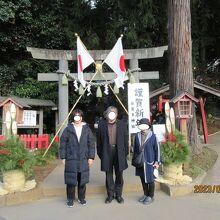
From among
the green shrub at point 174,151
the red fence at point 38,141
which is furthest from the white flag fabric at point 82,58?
the green shrub at point 174,151

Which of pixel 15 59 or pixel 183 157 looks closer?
pixel 183 157

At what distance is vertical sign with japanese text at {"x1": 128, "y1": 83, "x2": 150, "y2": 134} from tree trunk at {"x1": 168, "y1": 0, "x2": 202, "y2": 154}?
0.90 meters

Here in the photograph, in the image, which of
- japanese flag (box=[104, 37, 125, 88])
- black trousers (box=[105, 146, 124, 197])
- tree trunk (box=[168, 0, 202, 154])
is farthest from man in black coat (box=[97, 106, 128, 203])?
japanese flag (box=[104, 37, 125, 88])

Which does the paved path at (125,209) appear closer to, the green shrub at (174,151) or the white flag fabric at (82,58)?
the green shrub at (174,151)

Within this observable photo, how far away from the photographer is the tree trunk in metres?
11.1

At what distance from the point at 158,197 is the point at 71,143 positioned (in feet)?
6.53

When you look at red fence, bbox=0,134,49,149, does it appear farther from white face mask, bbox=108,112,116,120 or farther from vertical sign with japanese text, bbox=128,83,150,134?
white face mask, bbox=108,112,116,120

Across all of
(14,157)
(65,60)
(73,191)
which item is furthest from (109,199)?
(65,60)

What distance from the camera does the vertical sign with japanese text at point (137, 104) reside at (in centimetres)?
1120

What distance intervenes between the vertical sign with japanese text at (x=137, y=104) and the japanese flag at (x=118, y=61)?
2.08ft

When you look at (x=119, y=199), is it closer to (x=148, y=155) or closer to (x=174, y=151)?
(x=148, y=155)

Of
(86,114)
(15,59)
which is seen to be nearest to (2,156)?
(15,59)

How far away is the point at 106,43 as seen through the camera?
17438mm

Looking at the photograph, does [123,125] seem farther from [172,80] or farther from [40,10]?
[40,10]
